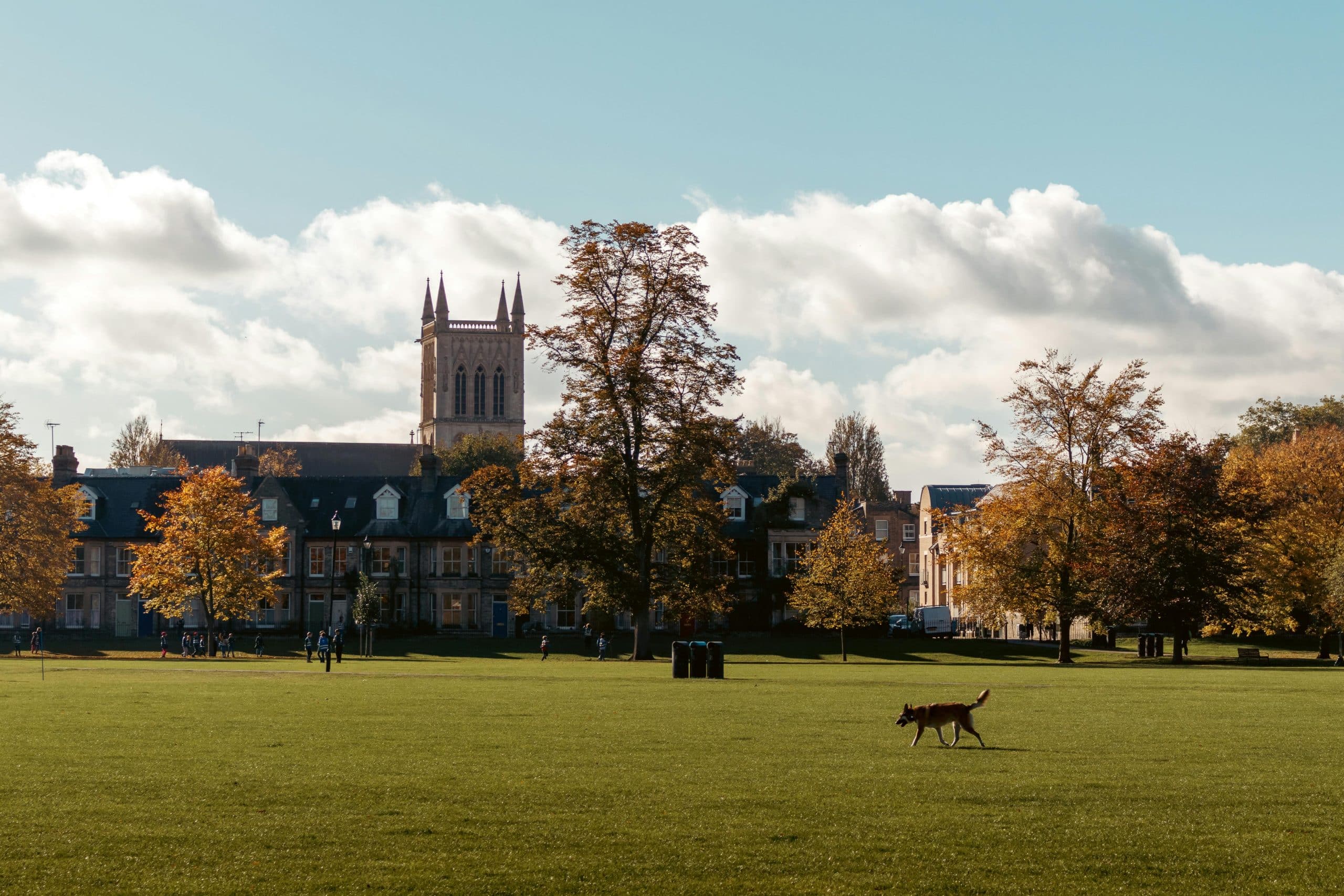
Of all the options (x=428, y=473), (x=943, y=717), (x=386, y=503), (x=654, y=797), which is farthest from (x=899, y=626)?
(x=654, y=797)

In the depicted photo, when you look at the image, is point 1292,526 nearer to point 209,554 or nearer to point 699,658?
point 699,658

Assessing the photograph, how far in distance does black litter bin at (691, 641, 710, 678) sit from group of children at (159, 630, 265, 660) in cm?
2916

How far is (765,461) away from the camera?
5305 inches

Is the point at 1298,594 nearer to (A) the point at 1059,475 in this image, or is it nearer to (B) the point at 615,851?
(A) the point at 1059,475

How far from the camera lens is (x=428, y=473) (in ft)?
297

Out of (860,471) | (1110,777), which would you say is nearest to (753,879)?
(1110,777)

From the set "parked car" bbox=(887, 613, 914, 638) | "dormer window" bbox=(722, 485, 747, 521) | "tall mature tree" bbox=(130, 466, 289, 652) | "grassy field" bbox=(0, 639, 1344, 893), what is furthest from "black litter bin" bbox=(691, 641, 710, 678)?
"dormer window" bbox=(722, 485, 747, 521)

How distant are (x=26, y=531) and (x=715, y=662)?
1641 inches

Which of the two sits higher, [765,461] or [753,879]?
[765,461]

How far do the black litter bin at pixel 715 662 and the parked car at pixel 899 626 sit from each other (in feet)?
135

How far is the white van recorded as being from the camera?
91.3 meters

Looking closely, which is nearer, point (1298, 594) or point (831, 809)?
point (831, 809)

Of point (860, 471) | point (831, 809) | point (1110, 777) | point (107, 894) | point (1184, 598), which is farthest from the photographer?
point (860, 471)

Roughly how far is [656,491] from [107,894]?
159ft
